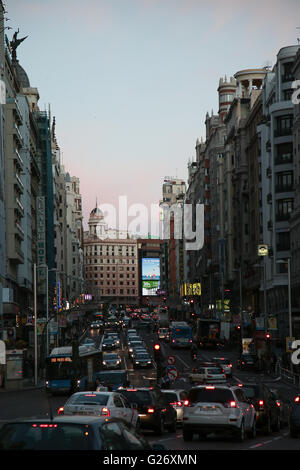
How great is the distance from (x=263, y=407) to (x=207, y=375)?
26.0 m

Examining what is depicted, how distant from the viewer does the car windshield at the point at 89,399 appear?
83.6 ft

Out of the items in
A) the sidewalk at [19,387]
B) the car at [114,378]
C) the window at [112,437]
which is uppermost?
the window at [112,437]

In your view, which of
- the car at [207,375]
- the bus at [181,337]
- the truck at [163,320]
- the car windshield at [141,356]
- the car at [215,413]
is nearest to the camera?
the car at [215,413]

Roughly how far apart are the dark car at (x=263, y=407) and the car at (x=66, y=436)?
58.9 ft

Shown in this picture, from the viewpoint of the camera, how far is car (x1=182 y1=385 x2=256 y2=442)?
25.4m

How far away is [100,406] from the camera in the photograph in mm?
25031

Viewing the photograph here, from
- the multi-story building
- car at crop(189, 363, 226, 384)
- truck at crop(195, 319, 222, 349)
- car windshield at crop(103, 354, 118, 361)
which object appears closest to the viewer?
car at crop(189, 363, 226, 384)

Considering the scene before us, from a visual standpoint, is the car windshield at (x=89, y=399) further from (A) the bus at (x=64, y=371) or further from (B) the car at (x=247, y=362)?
(B) the car at (x=247, y=362)

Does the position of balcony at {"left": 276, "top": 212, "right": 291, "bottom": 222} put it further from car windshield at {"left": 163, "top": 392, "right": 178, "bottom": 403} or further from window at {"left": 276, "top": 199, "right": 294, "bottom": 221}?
car windshield at {"left": 163, "top": 392, "right": 178, "bottom": 403}

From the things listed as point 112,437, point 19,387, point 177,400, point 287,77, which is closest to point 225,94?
point 287,77

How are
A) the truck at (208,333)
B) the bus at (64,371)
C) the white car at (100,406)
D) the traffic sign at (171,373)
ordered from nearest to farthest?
the white car at (100,406)
the traffic sign at (171,373)
the bus at (64,371)
the truck at (208,333)

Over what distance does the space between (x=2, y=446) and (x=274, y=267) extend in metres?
82.7

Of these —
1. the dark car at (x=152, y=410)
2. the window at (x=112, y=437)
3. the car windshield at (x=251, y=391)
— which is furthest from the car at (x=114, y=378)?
the window at (x=112, y=437)

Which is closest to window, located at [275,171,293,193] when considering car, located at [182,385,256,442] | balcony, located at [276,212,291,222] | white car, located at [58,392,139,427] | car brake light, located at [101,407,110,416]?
balcony, located at [276,212,291,222]
